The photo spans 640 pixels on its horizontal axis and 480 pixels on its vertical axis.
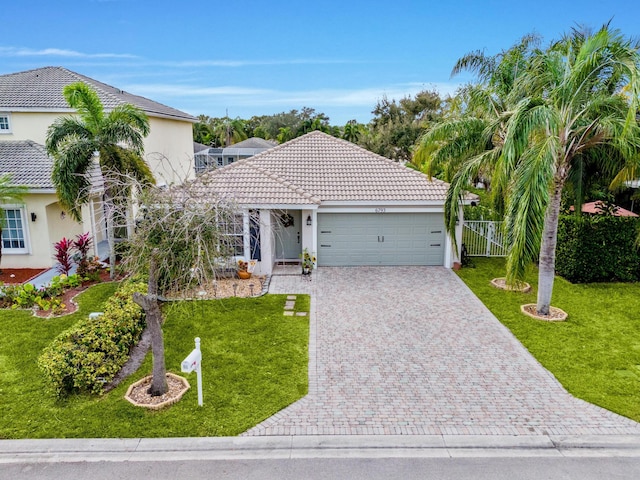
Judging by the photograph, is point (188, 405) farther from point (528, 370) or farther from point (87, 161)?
point (87, 161)

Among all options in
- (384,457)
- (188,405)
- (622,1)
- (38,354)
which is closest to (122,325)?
(38,354)

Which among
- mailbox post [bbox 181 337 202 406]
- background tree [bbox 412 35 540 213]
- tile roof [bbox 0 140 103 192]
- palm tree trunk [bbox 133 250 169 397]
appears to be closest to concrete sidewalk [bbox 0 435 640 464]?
mailbox post [bbox 181 337 202 406]

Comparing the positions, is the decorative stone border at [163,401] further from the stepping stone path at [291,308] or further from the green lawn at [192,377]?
the stepping stone path at [291,308]

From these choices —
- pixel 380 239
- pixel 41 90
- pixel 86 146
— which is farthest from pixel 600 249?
pixel 41 90

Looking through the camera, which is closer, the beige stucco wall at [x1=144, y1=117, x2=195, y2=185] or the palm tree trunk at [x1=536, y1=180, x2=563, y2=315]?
the palm tree trunk at [x1=536, y1=180, x2=563, y2=315]

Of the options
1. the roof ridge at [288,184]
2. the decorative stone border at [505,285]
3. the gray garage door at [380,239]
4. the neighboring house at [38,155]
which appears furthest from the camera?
the gray garage door at [380,239]

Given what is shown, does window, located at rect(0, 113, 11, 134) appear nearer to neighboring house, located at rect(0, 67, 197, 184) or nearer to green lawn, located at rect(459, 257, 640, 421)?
neighboring house, located at rect(0, 67, 197, 184)

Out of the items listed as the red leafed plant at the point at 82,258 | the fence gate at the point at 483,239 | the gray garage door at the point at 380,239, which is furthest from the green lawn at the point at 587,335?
the red leafed plant at the point at 82,258
